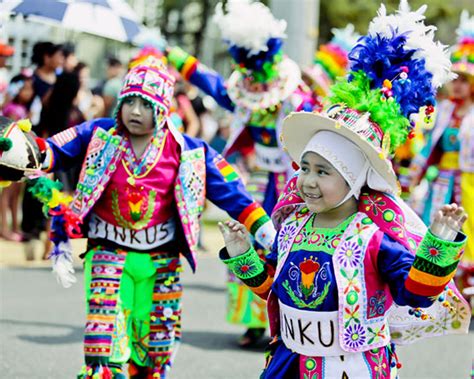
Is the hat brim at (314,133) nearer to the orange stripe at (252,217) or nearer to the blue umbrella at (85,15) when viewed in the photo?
the orange stripe at (252,217)

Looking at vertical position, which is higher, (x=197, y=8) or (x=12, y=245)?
(x=197, y=8)

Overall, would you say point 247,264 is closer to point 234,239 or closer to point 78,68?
point 234,239

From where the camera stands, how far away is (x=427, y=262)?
361 cm

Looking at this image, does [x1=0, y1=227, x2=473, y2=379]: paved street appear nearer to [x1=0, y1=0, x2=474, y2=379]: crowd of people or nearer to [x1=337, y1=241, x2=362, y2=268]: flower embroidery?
[x1=0, y1=0, x2=474, y2=379]: crowd of people

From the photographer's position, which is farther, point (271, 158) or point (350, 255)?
point (271, 158)

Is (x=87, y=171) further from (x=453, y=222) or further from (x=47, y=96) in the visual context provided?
(x=47, y=96)

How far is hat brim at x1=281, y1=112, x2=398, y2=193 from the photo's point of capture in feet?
12.9

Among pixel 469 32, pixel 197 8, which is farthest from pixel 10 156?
pixel 197 8

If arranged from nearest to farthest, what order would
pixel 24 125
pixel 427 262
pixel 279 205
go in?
pixel 427 262 → pixel 279 205 → pixel 24 125

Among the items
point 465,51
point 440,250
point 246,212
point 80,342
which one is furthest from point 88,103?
point 440,250

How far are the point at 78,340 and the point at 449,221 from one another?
4.19 m

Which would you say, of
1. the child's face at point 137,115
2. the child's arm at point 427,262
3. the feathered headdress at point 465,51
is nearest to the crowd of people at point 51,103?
the feathered headdress at point 465,51

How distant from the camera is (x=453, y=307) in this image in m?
4.31

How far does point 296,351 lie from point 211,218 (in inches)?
471
